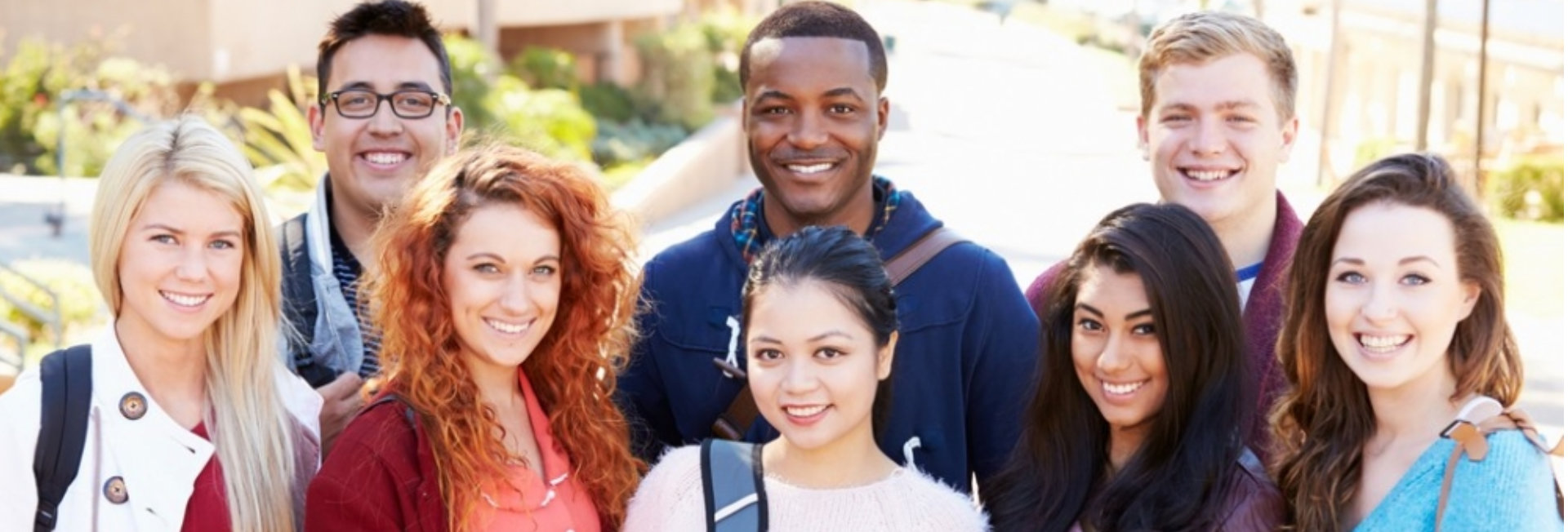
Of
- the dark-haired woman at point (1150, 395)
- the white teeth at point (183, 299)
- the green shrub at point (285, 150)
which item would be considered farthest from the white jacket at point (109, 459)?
the green shrub at point (285, 150)

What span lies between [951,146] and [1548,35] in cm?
922

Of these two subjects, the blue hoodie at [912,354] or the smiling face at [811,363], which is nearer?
the smiling face at [811,363]

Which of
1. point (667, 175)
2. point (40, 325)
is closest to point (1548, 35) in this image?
point (667, 175)

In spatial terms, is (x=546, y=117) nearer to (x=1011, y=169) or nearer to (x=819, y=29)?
(x=1011, y=169)

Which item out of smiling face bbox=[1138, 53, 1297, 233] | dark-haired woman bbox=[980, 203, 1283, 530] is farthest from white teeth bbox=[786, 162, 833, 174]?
smiling face bbox=[1138, 53, 1297, 233]

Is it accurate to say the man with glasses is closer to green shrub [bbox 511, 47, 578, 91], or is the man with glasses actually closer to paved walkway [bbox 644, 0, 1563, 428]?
paved walkway [bbox 644, 0, 1563, 428]

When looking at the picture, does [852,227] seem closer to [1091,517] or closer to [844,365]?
[844,365]

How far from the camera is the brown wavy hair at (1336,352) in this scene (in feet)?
11.4

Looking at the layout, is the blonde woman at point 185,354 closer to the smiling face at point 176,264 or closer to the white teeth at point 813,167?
the smiling face at point 176,264


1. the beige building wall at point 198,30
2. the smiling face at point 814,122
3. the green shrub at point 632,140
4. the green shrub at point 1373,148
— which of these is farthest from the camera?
the green shrub at point 1373,148

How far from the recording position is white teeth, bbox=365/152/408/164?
4855 mm

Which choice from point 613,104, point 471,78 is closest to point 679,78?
point 613,104

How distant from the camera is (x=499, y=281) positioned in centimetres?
369

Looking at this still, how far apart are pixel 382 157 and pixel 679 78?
20.8 meters
